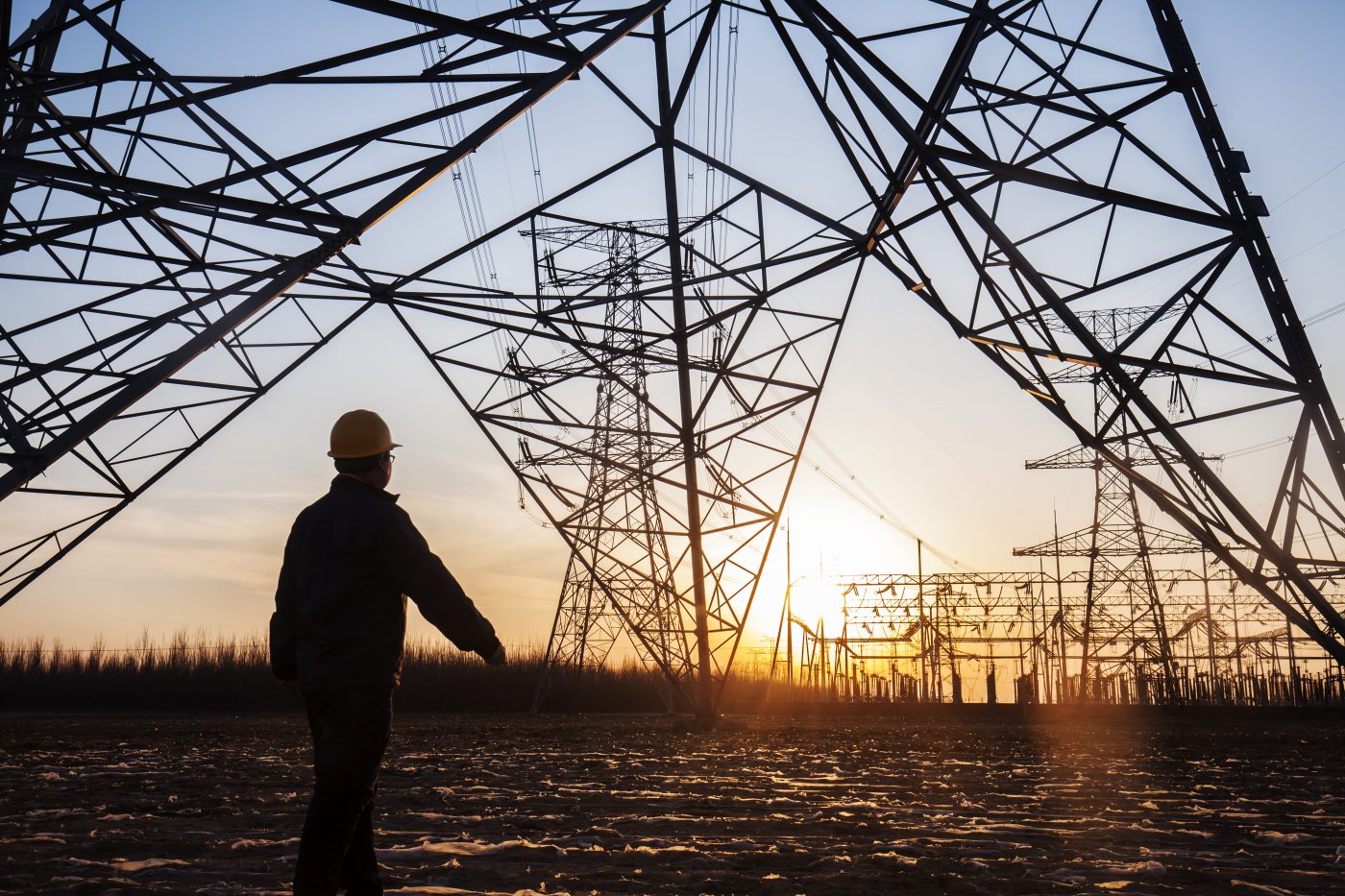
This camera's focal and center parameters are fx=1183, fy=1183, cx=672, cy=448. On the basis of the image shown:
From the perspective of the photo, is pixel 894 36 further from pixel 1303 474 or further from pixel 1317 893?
pixel 1317 893

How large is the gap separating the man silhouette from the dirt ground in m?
0.84

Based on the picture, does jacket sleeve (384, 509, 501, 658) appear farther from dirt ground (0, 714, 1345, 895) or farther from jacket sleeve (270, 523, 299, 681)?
dirt ground (0, 714, 1345, 895)

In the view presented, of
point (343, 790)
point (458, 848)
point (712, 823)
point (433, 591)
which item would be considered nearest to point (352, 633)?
point (433, 591)

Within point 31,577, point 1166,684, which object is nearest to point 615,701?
point 1166,684

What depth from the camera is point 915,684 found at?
6184 centimetres

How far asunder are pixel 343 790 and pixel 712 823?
312 cm

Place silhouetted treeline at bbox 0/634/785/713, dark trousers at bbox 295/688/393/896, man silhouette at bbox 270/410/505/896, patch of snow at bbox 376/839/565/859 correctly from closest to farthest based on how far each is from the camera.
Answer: dark trousers at bbox 295/688/393/896
man silhouette at bbox 270/410/505/896
patch of snow at bbox 376/839/565/859
silhouetted treeline at bbox 0/634/785/713

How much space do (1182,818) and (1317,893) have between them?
8.01ft

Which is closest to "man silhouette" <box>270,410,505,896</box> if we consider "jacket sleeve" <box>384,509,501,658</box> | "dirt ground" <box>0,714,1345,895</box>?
"jacket sleeve" <box>384,509,501,658</box>

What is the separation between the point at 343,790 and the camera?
3.83 m

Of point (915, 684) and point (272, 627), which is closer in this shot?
point (272, 627)

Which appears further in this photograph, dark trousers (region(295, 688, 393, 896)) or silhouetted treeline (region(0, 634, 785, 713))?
silhouetted treeline (region(0, 634, 785, 713))

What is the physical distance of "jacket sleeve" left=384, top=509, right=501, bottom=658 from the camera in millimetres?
4035

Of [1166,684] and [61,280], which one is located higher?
[61,280]
